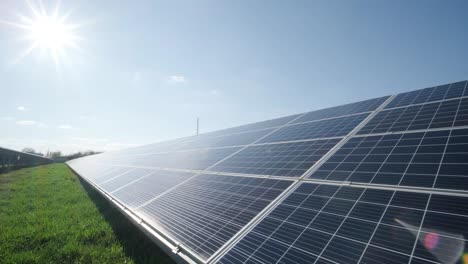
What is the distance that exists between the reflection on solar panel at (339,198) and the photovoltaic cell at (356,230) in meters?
0.01

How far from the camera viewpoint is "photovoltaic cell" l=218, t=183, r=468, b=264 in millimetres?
3277

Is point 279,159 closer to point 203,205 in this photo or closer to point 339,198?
point 203,205

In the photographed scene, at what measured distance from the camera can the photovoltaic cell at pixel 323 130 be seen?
9207 millimetres

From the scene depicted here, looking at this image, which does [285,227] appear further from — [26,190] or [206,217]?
[26,190]

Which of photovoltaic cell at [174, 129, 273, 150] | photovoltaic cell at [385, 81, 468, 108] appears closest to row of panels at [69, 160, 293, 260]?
photovoltaic cell at [174, 129, 273, 150]

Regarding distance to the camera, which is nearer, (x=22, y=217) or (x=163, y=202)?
(x=163, y=202)

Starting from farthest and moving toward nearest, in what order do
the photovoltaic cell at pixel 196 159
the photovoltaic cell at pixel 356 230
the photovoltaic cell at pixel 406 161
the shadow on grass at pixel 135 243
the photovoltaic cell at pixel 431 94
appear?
1. the photovoltaic cell at pixel 196 159
2. the photovoltaic cell at pixel 431 94
3. the shadow on grass at pixel 135 243
4. the photovoltaic cell at pixel 406 161
5. the photovoltaic cell at pixel 356 230

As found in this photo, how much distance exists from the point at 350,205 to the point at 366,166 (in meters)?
1.62

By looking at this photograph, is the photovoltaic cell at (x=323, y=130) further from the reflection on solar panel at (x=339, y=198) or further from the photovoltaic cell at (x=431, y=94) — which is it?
the photovoltaic cell at (x=431, y=94)

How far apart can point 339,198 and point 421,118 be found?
4573 mm

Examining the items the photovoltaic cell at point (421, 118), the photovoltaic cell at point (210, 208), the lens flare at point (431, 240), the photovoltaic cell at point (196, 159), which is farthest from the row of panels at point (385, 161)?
the photovoltaic cell at point (196, 159)

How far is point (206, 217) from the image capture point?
5.92 m

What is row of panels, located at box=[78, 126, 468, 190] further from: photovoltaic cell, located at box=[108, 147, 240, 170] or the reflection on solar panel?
photovoltaic cell, located at box=[108, 147, 240, 170]

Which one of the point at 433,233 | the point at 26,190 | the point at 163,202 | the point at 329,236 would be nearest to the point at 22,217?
the point at 163,202
